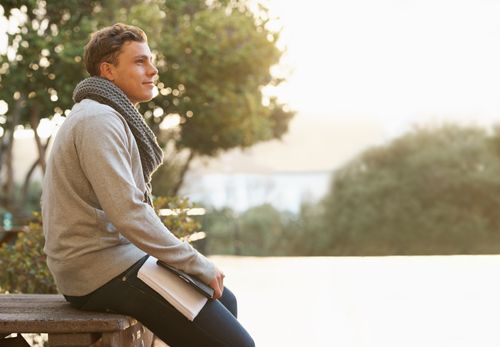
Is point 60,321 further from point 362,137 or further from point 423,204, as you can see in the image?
point 362,137

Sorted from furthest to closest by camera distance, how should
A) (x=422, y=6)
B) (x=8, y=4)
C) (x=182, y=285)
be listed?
(x=422, y=6)
(x=8, y=4)
(x=182, y=285)

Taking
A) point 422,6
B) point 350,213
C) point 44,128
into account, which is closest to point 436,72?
point 422,6

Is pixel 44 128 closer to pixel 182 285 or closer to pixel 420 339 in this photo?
pixel 420 339

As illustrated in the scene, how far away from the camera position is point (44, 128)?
1572 centimetres

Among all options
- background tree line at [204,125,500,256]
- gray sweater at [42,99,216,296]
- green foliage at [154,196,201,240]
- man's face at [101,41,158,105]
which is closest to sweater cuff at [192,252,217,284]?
gray sweater at [42,99,216,296]

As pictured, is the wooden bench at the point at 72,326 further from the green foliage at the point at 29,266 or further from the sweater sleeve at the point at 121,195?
the green foliage at the point at 29,266

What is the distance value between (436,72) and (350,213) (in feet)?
13.7

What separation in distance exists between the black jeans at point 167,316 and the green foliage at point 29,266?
2922mm

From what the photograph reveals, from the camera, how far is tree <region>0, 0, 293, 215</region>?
13000 mm

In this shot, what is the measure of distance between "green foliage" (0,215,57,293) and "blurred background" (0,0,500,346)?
928cm

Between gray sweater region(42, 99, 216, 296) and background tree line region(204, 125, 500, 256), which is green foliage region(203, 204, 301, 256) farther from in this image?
gray sweater region(42, 99, 216, 296)

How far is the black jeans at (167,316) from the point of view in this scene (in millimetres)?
2533

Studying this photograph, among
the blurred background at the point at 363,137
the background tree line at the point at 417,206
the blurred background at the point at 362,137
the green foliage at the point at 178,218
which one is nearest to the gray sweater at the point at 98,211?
the green foliage at the point at 178,218

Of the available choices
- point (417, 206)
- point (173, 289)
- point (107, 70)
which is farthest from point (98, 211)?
point (417, 206)
